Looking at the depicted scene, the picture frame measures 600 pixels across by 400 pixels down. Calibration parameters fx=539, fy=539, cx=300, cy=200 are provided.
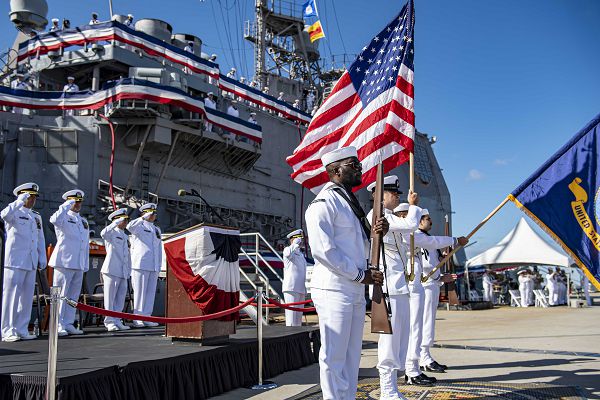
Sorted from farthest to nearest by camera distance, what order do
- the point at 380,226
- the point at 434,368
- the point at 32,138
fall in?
1. the point at 32,138
2. the point at 434,368
3. the point at 380,226

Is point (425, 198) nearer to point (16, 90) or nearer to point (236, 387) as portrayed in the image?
point (16, 90)

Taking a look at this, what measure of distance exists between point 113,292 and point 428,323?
16.0 feet

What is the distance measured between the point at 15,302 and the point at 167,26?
15036mm

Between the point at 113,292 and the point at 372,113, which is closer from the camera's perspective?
the point at 372,113

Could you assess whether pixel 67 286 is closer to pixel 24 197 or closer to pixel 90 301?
pixel 24 197

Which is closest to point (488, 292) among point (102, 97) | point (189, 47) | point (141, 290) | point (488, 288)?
point (488, 288)

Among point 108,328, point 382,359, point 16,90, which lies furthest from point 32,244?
point 16,90

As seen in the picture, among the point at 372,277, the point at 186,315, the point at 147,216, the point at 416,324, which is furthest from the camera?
the point at 147,216

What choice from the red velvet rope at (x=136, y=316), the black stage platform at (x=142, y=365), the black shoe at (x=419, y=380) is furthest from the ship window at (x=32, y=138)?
the black shoe at (x=419, y=380)

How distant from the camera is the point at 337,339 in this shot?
3369 millimetres

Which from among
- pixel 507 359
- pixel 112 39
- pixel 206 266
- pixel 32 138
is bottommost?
pixel 507 359

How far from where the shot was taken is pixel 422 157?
32406 mm

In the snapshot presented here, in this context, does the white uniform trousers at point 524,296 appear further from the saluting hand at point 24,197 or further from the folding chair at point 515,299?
the saluting hand at point 24,197

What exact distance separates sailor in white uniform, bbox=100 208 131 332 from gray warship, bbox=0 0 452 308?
4.08 m
